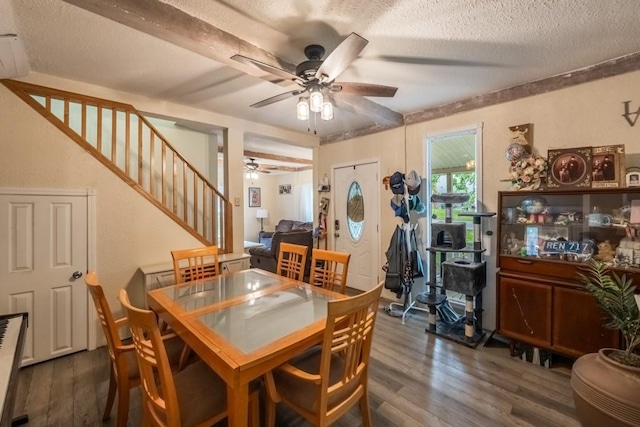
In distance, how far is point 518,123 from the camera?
9.27ft

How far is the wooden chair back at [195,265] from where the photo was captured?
253 cm

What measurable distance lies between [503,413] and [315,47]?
285cm

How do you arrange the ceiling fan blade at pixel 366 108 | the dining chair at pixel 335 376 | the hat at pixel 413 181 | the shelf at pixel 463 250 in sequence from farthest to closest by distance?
1. the hat at pixel 413 181
2. the shelf at pixel 463 250
3. the ceiling fan blade at pixel 366 108
4. the dining chair at pixel 335 376

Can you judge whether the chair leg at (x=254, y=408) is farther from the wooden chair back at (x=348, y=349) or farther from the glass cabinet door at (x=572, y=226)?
the glass cabinet door at (x=572, y=226)

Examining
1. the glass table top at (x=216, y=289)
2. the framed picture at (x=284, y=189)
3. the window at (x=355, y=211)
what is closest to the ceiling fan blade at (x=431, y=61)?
the glass table top at (x=216, y=289)

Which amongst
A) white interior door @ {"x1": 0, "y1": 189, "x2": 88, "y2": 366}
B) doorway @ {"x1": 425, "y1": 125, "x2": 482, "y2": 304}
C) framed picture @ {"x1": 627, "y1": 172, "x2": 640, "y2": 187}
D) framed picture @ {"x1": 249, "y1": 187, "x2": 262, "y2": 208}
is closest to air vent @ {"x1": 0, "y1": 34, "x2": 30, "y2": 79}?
white interior door @ {"x1": 0, "y1": 189, "x2": 88, "y2": 366}

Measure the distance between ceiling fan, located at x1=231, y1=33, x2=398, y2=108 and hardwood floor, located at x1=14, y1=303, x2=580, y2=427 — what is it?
2276mm

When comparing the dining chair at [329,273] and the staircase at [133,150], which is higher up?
the staircase at [133,150]

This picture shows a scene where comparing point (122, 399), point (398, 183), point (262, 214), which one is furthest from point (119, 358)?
point (262, 214)

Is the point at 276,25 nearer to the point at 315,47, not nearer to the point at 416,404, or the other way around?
the point at 315,47

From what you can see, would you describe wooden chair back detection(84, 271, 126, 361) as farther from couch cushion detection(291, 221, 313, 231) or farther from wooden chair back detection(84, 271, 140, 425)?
couch cushion detection(291, 221, 313, 231)

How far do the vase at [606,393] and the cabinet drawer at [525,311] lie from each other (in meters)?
0.59

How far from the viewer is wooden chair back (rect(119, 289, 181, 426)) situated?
1131 millimetres

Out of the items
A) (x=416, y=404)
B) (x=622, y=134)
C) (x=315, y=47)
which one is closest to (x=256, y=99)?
(x=315, y=47)
